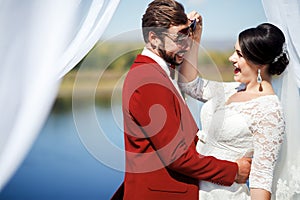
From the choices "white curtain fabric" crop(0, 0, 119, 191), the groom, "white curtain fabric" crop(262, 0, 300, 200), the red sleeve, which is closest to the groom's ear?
the groom

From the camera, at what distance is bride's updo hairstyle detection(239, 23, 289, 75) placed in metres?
1.77

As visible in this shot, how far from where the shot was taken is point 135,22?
221 inches

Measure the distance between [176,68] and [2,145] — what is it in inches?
30.4

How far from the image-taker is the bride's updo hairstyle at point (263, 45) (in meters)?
1.77

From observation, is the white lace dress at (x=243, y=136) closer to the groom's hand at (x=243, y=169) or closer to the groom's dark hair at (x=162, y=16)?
the groom's hand at (x=243, y=169)

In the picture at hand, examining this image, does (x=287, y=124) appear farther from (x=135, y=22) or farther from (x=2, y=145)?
(x=135, y=22)

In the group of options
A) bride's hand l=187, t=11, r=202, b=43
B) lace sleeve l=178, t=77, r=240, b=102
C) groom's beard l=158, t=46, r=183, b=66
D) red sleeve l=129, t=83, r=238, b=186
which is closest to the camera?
red sleeve l=129, t=83, r=238, b=186

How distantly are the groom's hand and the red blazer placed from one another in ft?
0.09

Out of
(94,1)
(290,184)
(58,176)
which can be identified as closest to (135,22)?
(58,176)

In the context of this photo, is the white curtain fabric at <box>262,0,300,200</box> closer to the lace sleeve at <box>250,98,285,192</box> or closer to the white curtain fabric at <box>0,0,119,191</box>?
the lace sleeve at <box>250,98,285,192</box>

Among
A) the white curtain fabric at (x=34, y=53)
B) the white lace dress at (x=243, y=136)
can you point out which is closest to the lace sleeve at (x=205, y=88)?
the white lace dress at (x=243, y=136)

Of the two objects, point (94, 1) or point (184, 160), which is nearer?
point (184, 160)

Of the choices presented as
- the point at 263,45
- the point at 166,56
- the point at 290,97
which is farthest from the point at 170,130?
the point at 290,97

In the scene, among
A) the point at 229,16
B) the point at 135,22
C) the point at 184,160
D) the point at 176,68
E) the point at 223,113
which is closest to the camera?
the point at 184,160
